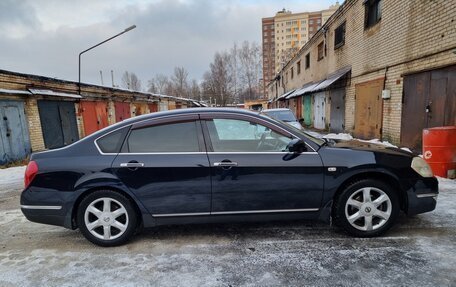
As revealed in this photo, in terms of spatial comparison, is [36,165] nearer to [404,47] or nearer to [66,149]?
[66,149]

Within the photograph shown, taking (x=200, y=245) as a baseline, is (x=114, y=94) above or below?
above

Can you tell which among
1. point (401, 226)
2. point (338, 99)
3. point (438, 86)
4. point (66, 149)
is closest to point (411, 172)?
point (401, 226)

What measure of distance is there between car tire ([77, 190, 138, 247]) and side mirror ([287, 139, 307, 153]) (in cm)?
192

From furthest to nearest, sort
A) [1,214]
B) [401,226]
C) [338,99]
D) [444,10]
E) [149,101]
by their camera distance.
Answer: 1. [149,101]
2. [338,99]
3. [444,10]
4. [1,214]
5. [401,226]

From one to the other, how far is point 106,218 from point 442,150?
19.5 feet

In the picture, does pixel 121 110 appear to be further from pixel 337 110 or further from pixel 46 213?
pixel 46 213

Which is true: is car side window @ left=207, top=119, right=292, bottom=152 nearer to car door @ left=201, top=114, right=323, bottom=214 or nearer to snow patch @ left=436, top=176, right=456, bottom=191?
car door @ left=201, top=114, right=323, bottom=214

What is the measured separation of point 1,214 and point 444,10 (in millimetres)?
10035

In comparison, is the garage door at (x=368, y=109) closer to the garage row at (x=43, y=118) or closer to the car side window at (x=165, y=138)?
the car side window at (x=165, y=138)

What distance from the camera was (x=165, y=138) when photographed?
3.09m

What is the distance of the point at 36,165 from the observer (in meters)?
3.00

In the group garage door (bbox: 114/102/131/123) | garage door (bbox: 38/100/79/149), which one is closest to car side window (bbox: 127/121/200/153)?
garage door (bbox: 38/100/79/149)

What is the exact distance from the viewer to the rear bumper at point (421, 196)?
3061 mm

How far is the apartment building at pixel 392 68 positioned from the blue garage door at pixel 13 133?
12.6 m
